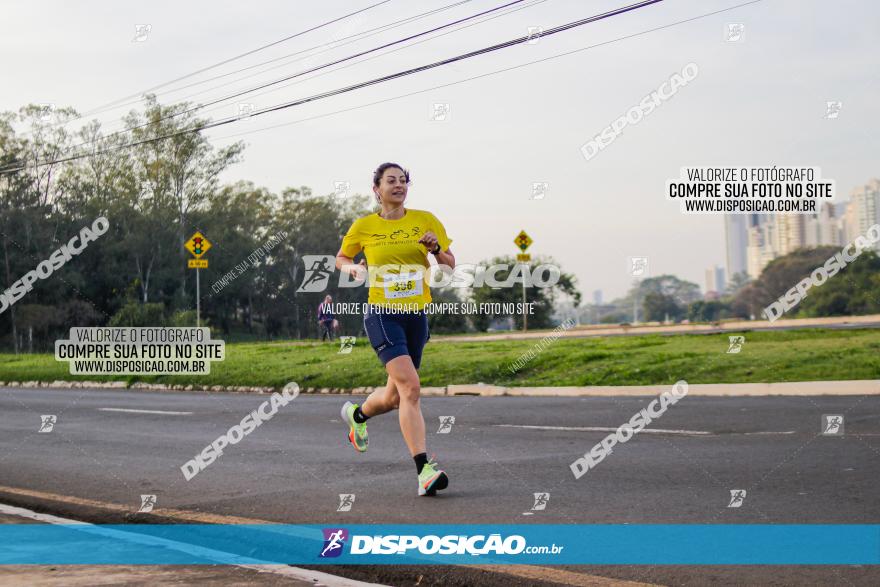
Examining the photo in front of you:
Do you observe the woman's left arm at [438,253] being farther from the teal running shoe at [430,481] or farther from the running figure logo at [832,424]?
the running figure logo at [832,424]

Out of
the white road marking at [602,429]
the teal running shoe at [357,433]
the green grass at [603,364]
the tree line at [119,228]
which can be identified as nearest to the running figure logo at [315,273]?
the tree line at [119,228]

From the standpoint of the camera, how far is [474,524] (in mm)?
5941

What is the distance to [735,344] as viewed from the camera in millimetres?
20375

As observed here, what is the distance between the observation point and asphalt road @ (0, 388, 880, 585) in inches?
244

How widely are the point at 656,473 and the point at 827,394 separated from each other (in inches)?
293

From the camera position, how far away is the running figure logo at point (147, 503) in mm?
6801

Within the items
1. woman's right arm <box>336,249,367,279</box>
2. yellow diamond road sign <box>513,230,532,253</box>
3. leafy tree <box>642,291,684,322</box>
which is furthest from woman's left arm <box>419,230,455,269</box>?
leafy tree <box>642,291,684,322</box>

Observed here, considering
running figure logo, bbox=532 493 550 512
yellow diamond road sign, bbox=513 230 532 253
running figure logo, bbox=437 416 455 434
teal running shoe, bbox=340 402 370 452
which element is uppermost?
yellow diamond road sign, bbox=513 230 532 253

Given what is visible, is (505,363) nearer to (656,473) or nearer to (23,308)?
(656,473)

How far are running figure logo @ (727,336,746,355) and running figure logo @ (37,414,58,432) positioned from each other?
11203mm

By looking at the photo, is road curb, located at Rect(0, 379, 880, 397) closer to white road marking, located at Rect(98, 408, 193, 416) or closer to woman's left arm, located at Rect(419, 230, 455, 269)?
white road marking, located at Rect(98, 408, 193, 416)

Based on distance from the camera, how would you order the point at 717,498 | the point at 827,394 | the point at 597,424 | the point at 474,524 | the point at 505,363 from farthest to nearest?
1. the point at 505,363
2. the point at 827,394
3. the point at 597,424
4. the point at 717,498
5. the point at 474,524

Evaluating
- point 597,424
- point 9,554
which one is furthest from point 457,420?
point 9,554

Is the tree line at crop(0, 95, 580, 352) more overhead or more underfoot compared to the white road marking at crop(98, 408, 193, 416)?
more overhead
